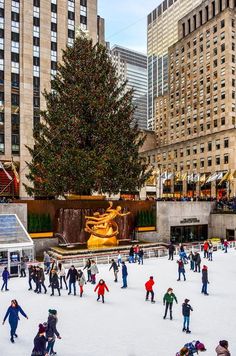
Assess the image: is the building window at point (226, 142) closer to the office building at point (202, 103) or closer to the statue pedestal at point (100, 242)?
the office building at point (202, 103)

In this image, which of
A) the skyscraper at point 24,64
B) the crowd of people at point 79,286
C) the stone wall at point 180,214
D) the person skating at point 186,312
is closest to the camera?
the crowd of people at point 79,286

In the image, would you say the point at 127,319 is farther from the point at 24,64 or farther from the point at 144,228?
the point at 24,64

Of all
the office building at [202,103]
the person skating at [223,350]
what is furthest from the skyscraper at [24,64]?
the person skating at [223,350]

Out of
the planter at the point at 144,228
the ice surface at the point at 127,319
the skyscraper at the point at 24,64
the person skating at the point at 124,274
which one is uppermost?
the skyscraper at the point at 24,64

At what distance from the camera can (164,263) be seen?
28.0 metres

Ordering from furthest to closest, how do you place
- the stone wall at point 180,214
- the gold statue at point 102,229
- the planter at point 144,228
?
the stone wall at point 180,214, the planter at point 144,228, the gold statue at point 102,229

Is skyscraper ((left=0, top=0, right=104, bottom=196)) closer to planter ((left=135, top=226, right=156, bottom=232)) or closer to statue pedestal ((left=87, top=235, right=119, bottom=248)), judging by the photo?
planter ((left=135, top=226, right=156, bottom=232))

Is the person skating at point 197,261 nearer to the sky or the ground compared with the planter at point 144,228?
nearer to the ground

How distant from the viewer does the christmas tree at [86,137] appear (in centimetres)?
3512

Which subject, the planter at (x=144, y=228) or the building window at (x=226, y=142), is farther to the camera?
the building window at (x=226, y=142)

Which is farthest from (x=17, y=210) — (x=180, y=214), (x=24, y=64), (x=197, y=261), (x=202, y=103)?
(x=202, y=103)

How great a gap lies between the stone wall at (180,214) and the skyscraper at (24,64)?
91.1 ft

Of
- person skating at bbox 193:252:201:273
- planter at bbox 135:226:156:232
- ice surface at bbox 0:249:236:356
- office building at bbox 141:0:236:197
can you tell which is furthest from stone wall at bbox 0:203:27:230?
office building at bbox 141:0:236:197

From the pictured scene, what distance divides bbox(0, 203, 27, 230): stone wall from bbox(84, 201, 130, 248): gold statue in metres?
5.48
